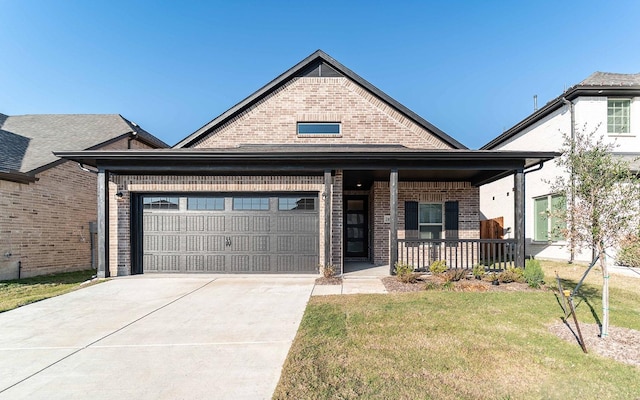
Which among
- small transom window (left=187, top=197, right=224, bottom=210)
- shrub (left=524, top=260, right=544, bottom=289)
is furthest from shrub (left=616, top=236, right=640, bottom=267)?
small transom window (left=187, top=197, right=224, bottom=210)

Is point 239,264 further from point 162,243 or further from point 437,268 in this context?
point 437,268

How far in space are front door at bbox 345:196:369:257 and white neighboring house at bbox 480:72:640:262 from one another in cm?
590

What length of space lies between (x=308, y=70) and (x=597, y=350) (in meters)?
10.9

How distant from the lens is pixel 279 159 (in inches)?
325

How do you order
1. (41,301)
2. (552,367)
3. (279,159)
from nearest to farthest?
(552,367) → (41,301) → (279,159)

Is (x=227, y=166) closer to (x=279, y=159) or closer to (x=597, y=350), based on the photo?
(x=279, y=159)

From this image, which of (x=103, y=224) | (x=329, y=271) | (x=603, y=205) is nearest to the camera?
(x=603, y=205)

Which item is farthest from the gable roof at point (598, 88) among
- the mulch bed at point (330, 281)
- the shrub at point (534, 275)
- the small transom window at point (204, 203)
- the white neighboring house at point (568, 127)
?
the small transom window at point (204, 203)

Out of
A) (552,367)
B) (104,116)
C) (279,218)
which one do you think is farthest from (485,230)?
(104,116)

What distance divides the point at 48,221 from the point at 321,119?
33.8 feet

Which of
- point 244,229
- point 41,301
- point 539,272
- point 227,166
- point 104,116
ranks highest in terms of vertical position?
point 104,116

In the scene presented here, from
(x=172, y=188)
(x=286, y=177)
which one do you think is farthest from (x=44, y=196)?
(x=286, y=177)

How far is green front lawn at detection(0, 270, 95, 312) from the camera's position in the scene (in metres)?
6.50

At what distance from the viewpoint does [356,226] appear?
12.3 m
